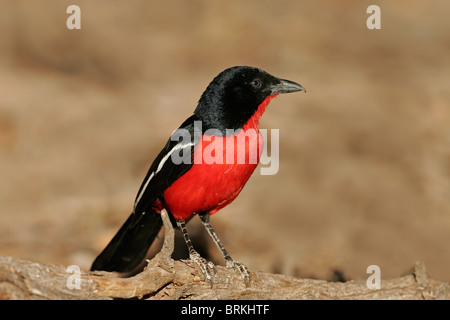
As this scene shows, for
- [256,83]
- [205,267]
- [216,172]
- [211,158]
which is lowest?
[205,267]

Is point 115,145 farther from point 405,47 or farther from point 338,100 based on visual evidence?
point 405,47

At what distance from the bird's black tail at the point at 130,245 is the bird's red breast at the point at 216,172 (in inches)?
23.6

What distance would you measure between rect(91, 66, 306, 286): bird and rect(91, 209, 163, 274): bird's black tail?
1 cm

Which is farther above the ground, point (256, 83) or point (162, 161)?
point (256, 83)

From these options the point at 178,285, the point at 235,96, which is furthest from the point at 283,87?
the point at 178,285

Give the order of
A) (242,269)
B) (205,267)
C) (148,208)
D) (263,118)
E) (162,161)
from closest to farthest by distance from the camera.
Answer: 1. (205,267)
2. (242,269)
3. (162,161)
4. (148,208)
5. (263,118)

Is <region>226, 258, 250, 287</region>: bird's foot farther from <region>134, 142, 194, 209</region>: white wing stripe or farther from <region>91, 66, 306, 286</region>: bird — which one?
<region>134, 142, 194, 209</region>: white wing stripe

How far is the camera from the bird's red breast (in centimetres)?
443

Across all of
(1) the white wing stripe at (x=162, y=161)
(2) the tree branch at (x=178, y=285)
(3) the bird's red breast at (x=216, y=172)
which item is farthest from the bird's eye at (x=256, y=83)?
(2) the tree branch at (x=178, y=285)

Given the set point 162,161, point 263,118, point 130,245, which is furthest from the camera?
point 263,118

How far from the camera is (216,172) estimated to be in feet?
14.5

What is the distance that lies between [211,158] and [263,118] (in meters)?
5.85

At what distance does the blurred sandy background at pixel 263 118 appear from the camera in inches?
304

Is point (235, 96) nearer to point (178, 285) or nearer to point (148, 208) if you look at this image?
point (148, 208)
